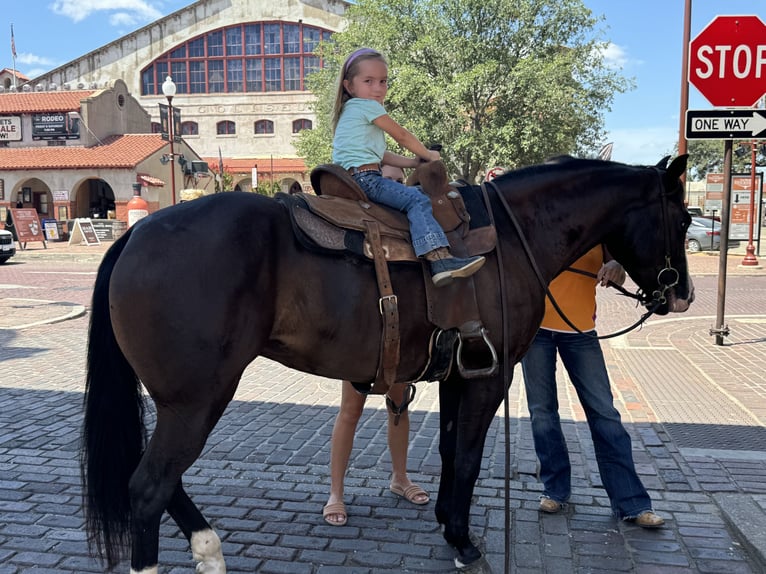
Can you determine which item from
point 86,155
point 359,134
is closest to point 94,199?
point 86,155

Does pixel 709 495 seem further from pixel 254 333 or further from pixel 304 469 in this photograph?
pixel 254 333

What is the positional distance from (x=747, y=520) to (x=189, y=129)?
5464cm

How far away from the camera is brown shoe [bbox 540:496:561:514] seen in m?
4.04

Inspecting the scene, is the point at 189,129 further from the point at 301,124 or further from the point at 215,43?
the point at 301,124

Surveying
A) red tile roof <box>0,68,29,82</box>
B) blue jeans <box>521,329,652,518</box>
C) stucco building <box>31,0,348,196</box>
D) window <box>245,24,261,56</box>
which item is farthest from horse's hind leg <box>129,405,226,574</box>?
red tile roof <box>0,68,29,82</box>

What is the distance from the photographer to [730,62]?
336 inches

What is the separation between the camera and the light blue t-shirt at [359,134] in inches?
131

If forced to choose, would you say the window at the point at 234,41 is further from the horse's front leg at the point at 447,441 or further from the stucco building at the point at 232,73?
the horse's front leg at the point at 447,441

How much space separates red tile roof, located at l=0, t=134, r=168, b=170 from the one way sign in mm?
34302

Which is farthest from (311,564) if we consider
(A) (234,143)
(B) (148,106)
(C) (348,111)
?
(B) (148,106)

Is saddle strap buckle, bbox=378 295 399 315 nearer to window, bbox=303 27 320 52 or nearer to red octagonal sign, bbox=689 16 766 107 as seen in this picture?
red octagonal sign, bbox=689 16 766 107

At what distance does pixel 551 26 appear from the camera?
2628 centimetres

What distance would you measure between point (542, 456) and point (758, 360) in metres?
5.58

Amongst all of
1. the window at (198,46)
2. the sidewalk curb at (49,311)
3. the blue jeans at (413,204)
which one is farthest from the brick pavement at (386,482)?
the window at (198,46)
